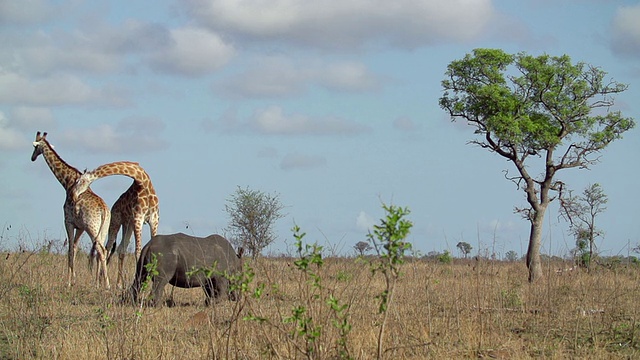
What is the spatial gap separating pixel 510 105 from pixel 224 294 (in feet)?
54.0

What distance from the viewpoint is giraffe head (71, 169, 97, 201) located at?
664 inches

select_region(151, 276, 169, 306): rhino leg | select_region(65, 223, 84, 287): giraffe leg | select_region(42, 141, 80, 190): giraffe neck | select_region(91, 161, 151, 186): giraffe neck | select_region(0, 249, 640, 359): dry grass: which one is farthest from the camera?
select_region(42, 141, 80, 190): giraffe neck

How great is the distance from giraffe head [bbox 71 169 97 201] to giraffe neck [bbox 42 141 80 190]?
0.67 metres

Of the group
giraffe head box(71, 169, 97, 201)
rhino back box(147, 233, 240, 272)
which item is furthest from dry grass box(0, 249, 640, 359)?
giraffe head box(71, 169, 97, 201)

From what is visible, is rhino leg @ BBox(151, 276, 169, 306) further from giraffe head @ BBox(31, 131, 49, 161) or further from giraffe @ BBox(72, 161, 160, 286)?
giraffe head @ BBox(31, 131, 49, 161)

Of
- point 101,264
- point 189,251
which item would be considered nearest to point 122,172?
point 101,264

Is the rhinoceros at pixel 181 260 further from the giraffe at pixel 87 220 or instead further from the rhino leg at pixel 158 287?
the giraffe at pixel 87 220

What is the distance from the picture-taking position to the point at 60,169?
18.2 metres

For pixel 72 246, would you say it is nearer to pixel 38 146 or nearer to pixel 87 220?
pixel 87 220

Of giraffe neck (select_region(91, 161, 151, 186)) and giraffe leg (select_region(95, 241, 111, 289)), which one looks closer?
giraffe leg (select_region(95, 241, 111, 289))

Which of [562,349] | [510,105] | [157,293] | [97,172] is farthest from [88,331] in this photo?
[510,105]

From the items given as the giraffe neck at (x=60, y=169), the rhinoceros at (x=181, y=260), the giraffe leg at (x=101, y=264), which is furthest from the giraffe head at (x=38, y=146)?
the rhinoceros at (x=181, y=260)

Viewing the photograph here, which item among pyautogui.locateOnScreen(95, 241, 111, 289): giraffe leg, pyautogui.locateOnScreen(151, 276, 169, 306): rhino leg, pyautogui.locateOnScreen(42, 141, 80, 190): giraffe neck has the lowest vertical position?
pyautogui.locateOnScreen(151, 276, 169, 306): rhino leg

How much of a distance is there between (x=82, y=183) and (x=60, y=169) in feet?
4.88
